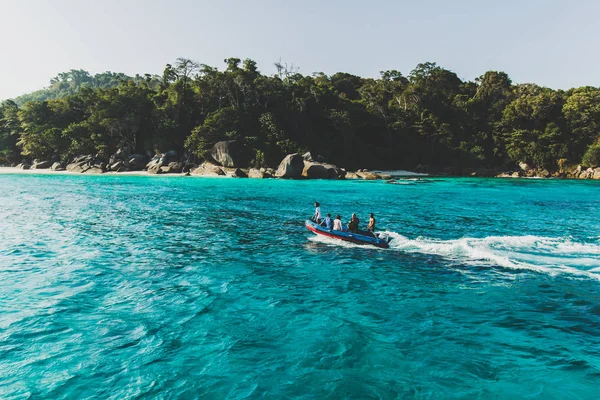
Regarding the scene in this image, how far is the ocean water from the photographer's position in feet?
26.6

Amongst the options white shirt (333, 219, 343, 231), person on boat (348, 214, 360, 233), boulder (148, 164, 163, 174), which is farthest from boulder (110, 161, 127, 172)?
person on boat (348, 214, 360, 233)

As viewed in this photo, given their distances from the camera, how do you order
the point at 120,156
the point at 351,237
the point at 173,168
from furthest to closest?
the point at 120,156 < the point at 173,168 < the point at 351,237

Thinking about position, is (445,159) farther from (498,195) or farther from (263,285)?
(263,285)

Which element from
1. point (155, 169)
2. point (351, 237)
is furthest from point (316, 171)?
point (351, 237)

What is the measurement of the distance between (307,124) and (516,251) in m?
66.7

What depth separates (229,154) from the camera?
2689 inches

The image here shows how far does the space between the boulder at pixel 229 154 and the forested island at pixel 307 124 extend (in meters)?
1.81

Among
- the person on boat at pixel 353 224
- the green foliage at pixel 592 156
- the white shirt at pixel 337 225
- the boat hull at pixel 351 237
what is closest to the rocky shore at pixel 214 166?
the green foliage at pixel 592 156

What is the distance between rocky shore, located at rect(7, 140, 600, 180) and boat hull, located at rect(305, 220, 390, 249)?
41969mm

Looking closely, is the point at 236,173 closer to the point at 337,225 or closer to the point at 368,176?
the point at 368,176

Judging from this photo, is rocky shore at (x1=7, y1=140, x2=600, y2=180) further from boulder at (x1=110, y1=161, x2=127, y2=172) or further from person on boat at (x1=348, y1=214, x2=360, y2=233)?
person on boat at (x1=348, y1=214, x2=360, y2=233)

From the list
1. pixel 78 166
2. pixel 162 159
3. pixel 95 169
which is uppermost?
pixel 162 159

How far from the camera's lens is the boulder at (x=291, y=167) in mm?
62812

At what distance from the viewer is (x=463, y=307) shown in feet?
39.2
